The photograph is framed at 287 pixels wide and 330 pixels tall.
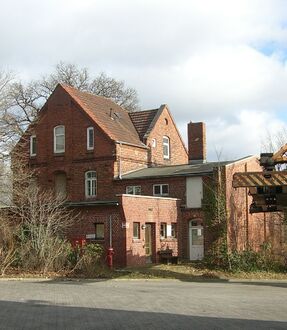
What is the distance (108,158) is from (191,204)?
23.1 feet

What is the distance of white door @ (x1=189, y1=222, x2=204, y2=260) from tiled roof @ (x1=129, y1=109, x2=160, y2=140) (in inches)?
417

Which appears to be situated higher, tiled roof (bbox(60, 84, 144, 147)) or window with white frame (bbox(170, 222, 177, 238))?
tiled roof (bbox(60, 84, 144, 147))

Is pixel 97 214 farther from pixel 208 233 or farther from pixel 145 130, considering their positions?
pixel 145 130

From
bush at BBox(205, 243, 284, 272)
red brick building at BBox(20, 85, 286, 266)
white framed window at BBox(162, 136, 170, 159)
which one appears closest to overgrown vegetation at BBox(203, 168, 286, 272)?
bush at BBox(205, 243, 284, 272)

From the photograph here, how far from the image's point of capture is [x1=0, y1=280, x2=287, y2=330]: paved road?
1209 cm

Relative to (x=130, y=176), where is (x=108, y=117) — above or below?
above

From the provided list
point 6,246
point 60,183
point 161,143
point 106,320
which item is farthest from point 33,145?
point 106,320

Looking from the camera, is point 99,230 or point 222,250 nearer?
point 222,250

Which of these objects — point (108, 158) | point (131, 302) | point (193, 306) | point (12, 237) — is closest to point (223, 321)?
point (193, 306)

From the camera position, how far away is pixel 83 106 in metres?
43.3

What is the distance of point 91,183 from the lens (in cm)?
4203

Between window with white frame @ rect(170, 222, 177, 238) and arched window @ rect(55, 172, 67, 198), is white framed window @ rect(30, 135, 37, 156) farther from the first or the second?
window with white frame @ rect(170, 222, 177, 238)

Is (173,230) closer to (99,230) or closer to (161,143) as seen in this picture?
(99,230)

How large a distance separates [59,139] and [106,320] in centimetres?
3258
